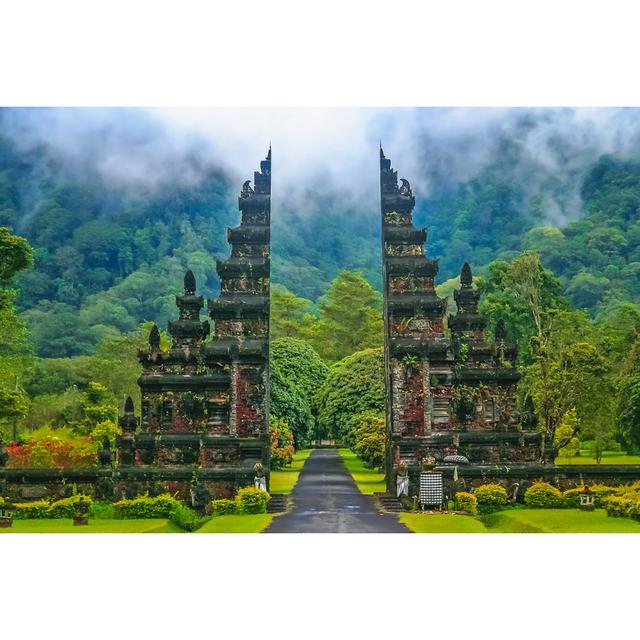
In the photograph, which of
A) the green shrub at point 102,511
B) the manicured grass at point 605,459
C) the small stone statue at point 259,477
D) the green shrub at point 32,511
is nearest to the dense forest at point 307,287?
the manicured grass at point 605,459

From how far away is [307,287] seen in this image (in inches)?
4198

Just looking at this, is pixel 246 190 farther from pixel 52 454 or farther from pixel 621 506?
pixel 621 506

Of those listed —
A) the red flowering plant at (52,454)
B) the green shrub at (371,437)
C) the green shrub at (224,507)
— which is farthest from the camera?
the green shrub at (371,437)

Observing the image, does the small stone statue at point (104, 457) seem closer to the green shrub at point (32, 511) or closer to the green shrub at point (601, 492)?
the green shrub at point (32, 511)

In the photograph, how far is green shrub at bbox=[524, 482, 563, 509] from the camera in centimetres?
2792

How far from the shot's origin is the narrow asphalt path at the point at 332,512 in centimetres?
2428

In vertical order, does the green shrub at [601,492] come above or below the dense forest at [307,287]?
below

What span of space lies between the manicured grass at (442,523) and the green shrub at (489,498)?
5.42 ft

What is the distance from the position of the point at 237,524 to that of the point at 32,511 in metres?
7.02

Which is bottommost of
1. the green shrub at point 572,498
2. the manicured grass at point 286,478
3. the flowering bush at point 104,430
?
the manicured grass at point 286,478

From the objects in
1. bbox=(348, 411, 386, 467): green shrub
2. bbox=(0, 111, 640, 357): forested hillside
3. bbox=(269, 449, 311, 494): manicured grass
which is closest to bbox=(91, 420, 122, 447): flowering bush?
bbox=(269, 449, 311, 494): manicured grass

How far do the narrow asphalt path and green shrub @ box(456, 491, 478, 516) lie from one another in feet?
7.42

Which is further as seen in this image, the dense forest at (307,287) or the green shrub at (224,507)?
the dense forest at (307,287)

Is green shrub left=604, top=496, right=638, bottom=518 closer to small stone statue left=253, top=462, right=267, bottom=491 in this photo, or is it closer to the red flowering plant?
small stone statue left=253, top=462, right=267, bottom=491
